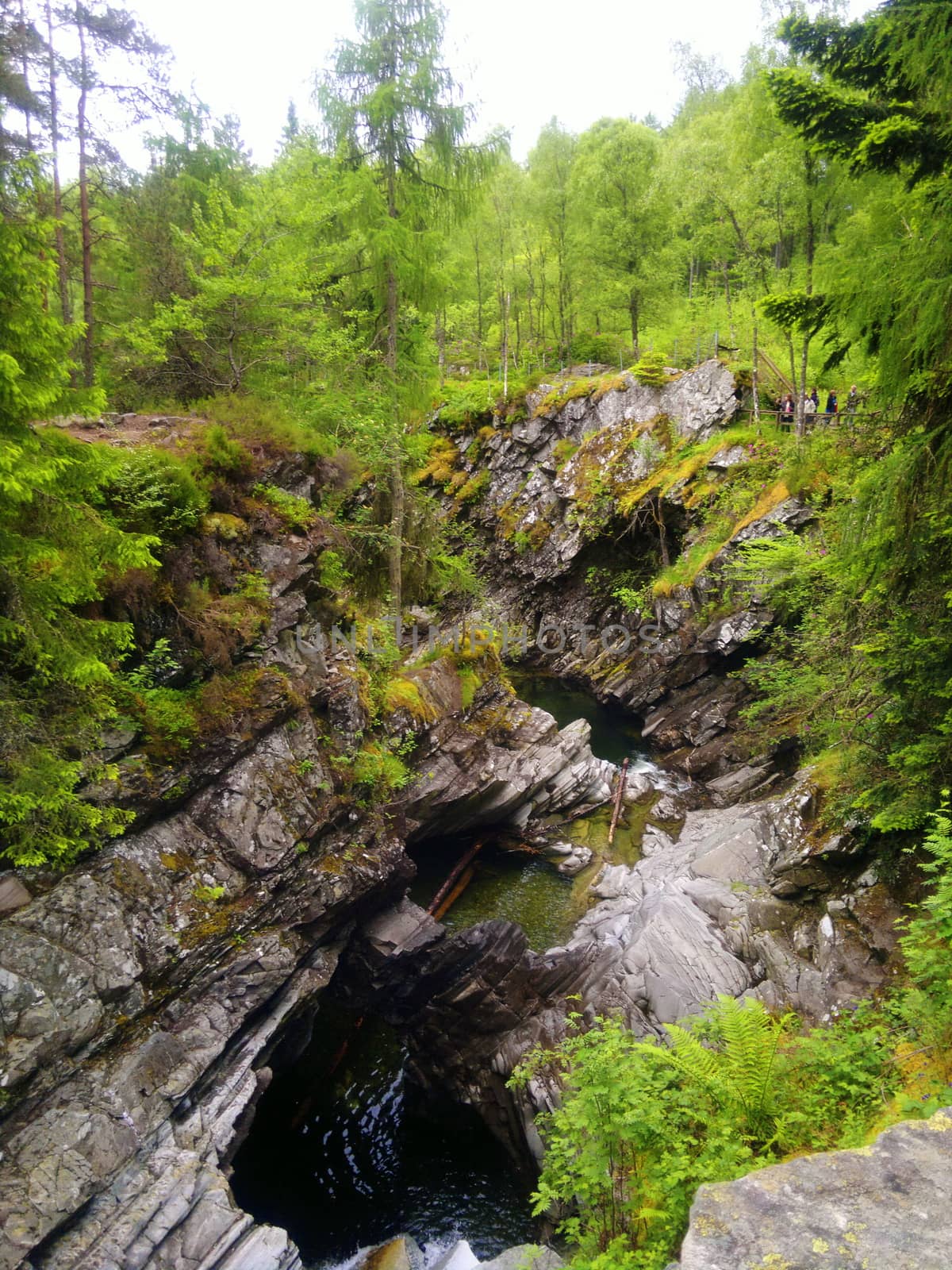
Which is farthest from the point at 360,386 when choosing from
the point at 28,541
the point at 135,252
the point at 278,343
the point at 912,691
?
the point at 912,691

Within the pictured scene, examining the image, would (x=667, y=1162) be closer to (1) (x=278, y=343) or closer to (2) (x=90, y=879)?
(2) (x=90, y=879)

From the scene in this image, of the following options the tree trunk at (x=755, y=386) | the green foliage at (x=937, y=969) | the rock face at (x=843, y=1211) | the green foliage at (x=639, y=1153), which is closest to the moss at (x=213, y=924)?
the green foliage at (x=639, y=1153)

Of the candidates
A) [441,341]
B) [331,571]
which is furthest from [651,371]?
[331,571]

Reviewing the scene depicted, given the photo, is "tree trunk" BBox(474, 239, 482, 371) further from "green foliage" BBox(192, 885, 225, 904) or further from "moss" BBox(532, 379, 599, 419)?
"green foliage" BBox(192, 885, 225, 904)

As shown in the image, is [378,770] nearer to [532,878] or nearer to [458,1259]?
[532,878]

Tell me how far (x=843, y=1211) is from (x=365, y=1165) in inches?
435

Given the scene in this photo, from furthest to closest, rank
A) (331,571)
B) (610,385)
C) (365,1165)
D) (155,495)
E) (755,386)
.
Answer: (610,385) < (755,386) < (331,571) < (365,1165) < (155,495)

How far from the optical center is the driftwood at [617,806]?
18.3 meters

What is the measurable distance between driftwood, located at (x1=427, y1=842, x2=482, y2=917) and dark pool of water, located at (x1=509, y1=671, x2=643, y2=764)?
268 inches

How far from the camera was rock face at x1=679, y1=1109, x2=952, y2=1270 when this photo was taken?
298cm

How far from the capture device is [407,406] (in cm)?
1567

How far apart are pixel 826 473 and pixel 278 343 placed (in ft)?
53.9

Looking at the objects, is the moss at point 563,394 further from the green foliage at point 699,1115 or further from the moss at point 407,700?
the green foliage at point 699,1115

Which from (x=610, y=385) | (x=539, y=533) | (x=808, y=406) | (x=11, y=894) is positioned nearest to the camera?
(x=11, y=894)
